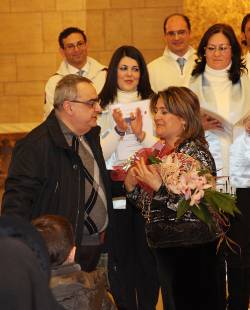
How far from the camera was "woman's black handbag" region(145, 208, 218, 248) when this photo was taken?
420 cm

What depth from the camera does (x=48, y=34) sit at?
10594 mm

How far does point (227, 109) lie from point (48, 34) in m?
5.73

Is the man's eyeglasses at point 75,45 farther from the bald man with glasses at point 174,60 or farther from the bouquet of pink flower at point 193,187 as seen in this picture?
the bouquet of pink flower at point 193,187

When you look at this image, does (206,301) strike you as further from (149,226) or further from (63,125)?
(63,125)

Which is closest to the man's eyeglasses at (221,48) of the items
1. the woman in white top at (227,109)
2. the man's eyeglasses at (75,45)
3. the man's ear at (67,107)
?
the woman in white top at (227,109)

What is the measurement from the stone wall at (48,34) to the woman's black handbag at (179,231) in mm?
6291

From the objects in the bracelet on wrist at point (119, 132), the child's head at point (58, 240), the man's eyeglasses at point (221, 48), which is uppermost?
the man's eyeglasses at point (221, 48)

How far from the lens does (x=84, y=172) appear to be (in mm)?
4438

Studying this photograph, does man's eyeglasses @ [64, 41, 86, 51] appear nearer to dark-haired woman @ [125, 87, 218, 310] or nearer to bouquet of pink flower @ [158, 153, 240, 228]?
dark-haired woman @ [125, 87, 218, 310]

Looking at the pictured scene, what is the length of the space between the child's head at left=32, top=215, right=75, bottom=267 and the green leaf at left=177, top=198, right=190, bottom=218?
108 cm

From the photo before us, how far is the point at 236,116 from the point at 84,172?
137 cm

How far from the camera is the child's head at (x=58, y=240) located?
2.93m

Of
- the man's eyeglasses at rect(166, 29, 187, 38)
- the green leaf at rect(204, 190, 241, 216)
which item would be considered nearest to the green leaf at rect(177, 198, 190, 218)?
the green leaf at rect(204, 190, 241, 216)

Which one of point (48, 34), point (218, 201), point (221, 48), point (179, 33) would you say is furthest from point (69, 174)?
point (48, 34)
